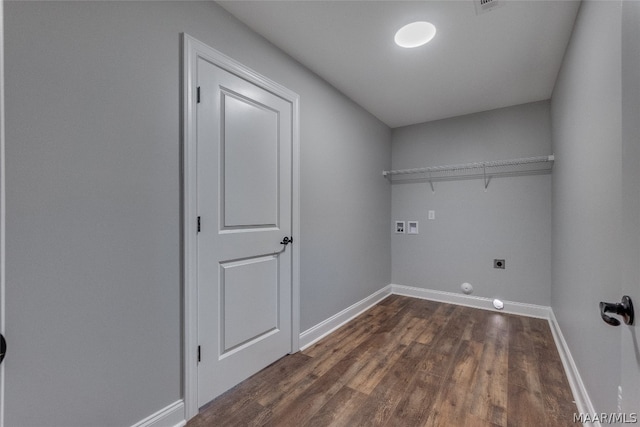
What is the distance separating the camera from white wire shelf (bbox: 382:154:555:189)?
2.98 m

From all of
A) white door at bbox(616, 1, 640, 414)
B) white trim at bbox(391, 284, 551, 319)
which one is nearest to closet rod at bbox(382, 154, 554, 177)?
white trim at bbox(391, 284, 551, 319)

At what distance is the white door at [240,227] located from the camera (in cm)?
164

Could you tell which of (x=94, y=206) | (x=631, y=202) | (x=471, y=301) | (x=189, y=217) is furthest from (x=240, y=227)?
(x=471, y=301)

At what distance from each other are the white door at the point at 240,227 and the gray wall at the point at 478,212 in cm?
216

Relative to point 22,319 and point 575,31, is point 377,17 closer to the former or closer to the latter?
point 575,31

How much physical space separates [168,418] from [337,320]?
5.33 ft

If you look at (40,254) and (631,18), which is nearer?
(631,18)

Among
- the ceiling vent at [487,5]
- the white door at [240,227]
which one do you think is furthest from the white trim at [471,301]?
the ceiling vent at [487,5]

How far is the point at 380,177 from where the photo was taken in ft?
12.0

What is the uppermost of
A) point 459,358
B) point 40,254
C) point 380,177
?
point 380,177

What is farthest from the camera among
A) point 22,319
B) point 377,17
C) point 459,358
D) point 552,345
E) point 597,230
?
point 552,345

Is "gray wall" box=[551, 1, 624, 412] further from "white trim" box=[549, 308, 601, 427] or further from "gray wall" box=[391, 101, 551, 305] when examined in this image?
"gray wall" box=[391, 101, 551, 305]

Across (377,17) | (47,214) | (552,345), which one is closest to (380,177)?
(377,17)

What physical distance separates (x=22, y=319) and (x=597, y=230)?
2.55 metres
